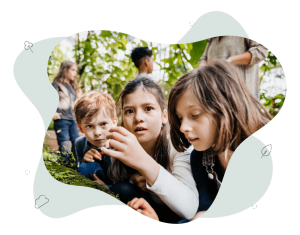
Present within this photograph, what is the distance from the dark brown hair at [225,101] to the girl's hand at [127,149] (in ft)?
0.68

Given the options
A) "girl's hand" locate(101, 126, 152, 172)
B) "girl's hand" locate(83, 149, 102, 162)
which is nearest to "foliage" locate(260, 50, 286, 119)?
"girl's hand" locate(101, 126, 152, 172)

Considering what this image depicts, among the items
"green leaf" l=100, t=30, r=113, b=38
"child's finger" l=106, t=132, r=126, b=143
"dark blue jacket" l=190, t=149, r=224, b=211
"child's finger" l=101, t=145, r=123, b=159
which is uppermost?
"green leaf" l=100, t=30, r=113, b=38

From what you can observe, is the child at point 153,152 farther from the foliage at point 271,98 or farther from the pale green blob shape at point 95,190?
the foliage at point 271,98

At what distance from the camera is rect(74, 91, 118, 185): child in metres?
1.40

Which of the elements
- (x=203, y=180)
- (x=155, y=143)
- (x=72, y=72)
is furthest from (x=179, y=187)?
(x=72, y=72)

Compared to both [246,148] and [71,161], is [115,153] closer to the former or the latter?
[71,161]

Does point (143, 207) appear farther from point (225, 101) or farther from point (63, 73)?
point (63, 73)

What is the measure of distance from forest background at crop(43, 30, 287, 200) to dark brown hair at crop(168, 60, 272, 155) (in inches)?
2.3

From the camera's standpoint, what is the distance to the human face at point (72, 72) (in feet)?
4.73

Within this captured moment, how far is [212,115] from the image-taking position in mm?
1319

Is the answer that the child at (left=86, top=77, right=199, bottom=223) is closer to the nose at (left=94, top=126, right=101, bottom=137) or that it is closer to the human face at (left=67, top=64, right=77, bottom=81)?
the nose at (left=94, top=126, right=101, bottom=137)

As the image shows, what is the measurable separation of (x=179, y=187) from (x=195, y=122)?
32 cm

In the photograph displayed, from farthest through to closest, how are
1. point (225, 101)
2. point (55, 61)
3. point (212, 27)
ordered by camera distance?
point (212, 27) < point (55, 61) < point (225, 101)

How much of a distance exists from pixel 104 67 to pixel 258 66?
76 centimetres
